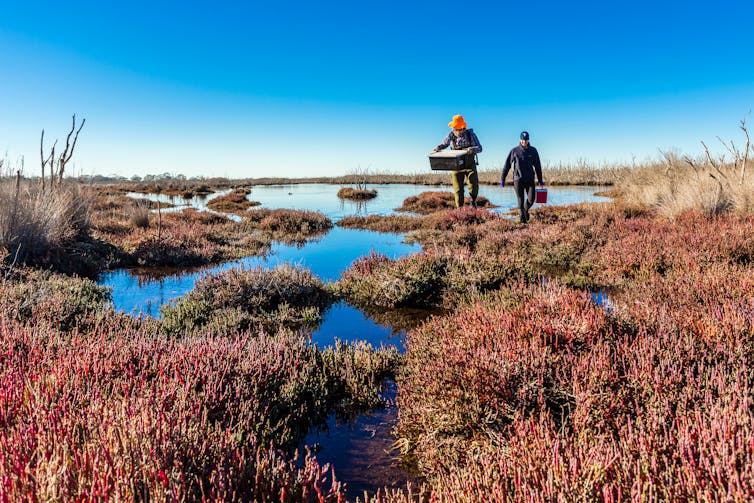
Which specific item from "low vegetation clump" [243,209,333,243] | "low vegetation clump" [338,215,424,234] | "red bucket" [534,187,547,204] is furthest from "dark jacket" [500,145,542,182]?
"low vegetation clump" [243,209,333,243]

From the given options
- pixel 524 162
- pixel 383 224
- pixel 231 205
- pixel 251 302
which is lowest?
pixel 251 302

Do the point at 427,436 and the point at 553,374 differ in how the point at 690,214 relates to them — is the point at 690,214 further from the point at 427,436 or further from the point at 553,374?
the point at 427,436

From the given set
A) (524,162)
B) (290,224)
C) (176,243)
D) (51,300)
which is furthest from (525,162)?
(51,300)

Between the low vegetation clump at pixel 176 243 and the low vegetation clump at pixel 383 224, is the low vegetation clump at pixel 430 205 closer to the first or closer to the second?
the low vegetation clump at pixel 383 224

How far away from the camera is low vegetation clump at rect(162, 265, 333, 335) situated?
17.0 ft

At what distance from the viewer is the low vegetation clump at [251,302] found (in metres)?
5.19

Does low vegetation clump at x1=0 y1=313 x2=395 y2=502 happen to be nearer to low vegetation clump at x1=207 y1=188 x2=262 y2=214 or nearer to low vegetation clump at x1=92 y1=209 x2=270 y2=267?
low vegetation clump at x1=92 y1=209 x2=270 y2=267

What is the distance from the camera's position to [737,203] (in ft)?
35.7

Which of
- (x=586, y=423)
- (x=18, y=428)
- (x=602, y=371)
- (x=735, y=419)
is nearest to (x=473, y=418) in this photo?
(x=586, y=423)

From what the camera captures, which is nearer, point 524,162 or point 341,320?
point 341,320

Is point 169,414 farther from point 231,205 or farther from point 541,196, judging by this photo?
point 231,205

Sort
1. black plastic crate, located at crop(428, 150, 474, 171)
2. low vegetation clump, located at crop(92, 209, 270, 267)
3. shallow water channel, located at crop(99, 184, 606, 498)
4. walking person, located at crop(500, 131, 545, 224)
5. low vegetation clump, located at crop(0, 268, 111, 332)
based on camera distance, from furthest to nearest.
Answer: black plastic crate, located at crop(428, 150, 474, 171)
walking person, located at crop(500, 131, 545, 224)
low vegetation clump, located at crop(92, 209, 270, 267)
low vegetation clump, located at crop(0, 268, 111, 332)
shallow water channel, located at crop(99, 184, 606, 498)

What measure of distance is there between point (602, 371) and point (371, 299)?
157 inches

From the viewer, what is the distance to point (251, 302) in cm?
586
